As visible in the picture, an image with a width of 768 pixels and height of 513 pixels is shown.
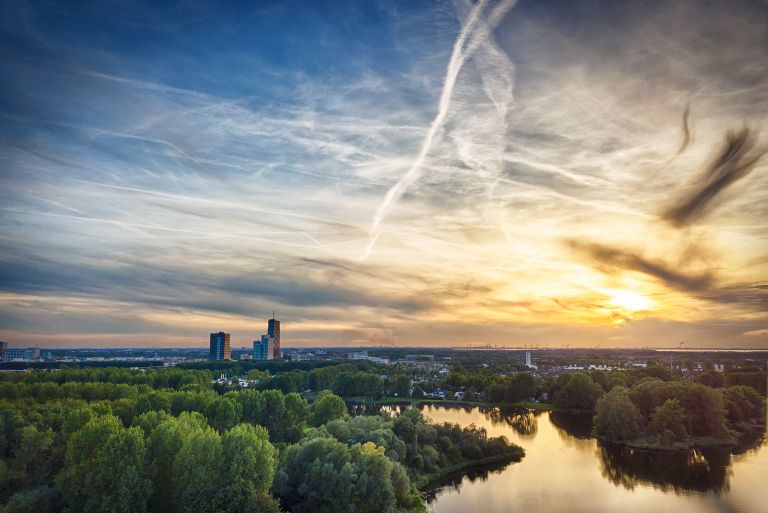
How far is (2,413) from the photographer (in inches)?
1337

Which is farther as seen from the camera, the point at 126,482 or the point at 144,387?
the point at 144,387

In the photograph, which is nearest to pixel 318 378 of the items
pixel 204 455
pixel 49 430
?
pixel 49 430

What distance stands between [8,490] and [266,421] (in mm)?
19374

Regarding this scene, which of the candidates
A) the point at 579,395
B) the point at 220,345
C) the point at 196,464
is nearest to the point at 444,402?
the point at 579,395

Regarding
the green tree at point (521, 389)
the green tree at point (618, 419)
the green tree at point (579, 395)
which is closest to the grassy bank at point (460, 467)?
the green tree at point (618, 419)

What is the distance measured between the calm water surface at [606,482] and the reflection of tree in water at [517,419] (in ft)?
15.8

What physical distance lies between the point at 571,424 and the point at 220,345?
153 m

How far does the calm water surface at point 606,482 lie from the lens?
1237 inches

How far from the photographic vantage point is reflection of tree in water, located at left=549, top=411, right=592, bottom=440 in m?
54.6

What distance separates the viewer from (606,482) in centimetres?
3672

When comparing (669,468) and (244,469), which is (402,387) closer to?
(669,468)

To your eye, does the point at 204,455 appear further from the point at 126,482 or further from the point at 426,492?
the point at 426,492

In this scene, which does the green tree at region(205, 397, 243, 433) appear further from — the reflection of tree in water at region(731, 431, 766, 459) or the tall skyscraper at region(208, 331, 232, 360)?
the tall skyscraper at region(208, 331, 232, 360)

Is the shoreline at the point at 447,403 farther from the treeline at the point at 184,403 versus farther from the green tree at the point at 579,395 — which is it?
the treeline at the point at 184,403
